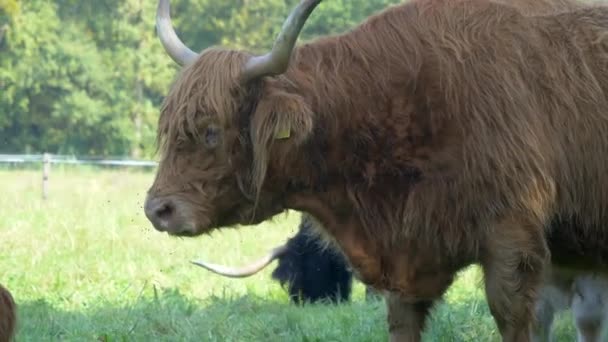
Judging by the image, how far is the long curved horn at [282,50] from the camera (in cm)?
578

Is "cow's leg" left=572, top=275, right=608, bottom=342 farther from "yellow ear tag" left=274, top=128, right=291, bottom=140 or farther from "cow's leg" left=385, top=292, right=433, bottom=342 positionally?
"yellow ear tag" left=274, top=128, right=291, bottom=140

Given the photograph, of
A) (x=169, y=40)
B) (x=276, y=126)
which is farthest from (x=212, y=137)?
(x=169, y=40)

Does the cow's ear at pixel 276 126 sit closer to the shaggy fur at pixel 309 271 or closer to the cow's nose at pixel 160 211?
the cow's nose at pixel 160 211

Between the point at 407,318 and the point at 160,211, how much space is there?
1.62 m

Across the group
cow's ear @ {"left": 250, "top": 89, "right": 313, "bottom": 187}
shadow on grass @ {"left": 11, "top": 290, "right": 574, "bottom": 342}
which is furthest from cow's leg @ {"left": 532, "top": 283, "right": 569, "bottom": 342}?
cow's ear @ {"left": 250, "top": 89, "right": 313, "bottom": 187}

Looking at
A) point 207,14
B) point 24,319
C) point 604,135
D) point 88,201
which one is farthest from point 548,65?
point 207,14

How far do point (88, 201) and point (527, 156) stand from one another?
16.8 m

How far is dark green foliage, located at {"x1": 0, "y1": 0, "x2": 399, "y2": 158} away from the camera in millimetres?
53562

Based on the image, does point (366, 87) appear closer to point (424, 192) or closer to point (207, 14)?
point (424, 192)

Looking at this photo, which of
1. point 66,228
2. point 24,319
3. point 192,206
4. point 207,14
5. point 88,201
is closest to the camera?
point 192,206

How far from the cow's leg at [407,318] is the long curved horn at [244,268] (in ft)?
6.36

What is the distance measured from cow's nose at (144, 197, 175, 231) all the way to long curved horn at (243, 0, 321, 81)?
0.72 m

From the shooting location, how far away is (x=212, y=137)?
19.5 ft

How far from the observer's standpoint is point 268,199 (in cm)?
612
